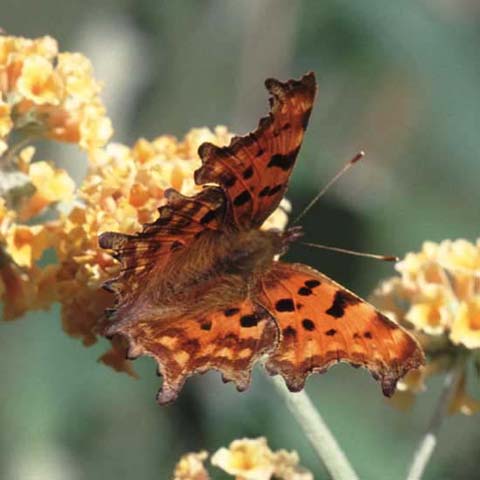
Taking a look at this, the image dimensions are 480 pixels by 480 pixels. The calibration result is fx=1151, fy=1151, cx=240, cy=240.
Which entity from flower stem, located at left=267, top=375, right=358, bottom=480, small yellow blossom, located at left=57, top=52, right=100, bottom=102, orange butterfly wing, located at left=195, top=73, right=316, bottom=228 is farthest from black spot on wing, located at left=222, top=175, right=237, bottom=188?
small yellow blossom, located at left=57, top=52, right=100, bottom=102

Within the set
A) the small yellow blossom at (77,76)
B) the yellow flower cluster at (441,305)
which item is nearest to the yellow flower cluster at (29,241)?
the small yellow blossom at (77,76)

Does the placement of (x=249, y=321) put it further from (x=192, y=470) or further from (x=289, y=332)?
(x=192, y=470)

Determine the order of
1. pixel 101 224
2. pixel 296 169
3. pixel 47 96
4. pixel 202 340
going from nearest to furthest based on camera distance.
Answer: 1. pixel 202 340
2. pixel 101 224
3. pixel 47 96
4. pixel 296 169

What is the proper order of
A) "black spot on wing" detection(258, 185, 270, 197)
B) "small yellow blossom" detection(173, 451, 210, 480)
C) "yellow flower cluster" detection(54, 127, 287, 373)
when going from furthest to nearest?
"small yellow blossom" detection(173, 451, 210, 480), "yellow flower cluster" detection(54, 127, 287, 373), "black spot on wing" detection(258, 185, 270, 197)

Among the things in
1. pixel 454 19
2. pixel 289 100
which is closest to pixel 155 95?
pixel 454 19

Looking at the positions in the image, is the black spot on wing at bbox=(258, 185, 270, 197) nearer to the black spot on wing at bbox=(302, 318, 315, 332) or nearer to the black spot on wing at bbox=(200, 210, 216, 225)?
the black spot on wing at bbox=(200, 210, 216, 225)

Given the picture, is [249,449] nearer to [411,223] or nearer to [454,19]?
[411,223]

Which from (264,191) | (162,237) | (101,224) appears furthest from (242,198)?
(101,224)
